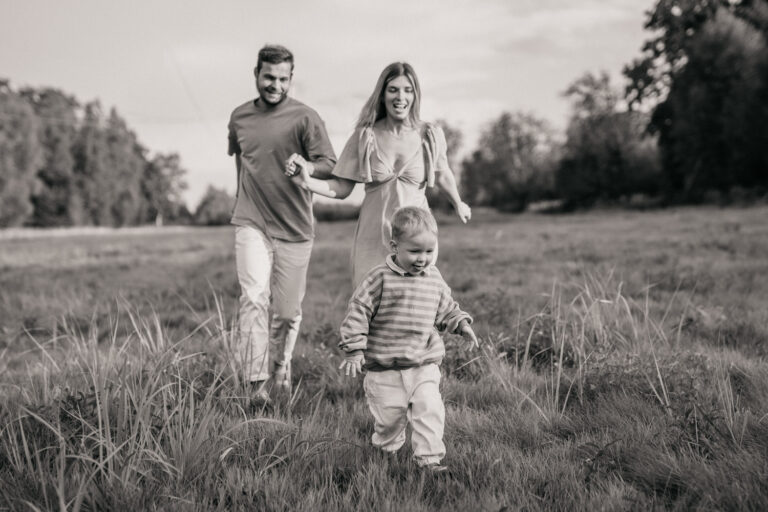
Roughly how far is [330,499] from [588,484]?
111 cm

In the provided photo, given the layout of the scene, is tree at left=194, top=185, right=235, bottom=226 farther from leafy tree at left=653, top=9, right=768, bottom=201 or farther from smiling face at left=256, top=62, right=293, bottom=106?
smiling face at left=256, top=62, right=293, bottom=106

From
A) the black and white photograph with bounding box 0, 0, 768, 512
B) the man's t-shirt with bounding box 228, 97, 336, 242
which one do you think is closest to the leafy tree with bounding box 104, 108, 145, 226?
the black and white photograph with bounding box 0, 0, 768, 512

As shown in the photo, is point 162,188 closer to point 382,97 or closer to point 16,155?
point 16,155

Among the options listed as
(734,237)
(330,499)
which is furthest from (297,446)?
(734,237)

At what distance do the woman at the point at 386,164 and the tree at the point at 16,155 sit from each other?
5826 cm

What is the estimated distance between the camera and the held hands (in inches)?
158

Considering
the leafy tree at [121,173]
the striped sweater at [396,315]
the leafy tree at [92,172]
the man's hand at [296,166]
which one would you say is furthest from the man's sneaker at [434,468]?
the leafy tree at [121,173]

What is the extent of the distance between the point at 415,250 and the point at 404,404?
78 cm

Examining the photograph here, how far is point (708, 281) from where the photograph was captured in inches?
295

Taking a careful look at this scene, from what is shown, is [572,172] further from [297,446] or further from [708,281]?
[297,446]

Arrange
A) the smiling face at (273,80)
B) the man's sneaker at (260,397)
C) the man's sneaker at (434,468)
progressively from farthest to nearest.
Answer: the smiling face at (273,80)
the man's sneaker at (260,397)
the man's sneaker at (434,468)

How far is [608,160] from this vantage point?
45438mm

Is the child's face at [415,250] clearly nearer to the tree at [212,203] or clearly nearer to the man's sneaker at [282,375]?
the man's sneaker at [282,375]

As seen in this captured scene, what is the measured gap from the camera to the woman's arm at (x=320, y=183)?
13.7ft
